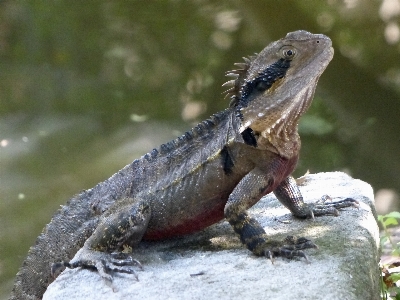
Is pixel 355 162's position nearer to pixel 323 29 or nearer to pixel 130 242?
pixel 323 29

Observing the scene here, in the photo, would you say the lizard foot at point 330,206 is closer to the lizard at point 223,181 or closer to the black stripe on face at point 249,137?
the lizard at point 223,181

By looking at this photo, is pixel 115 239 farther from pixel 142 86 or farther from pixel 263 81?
pixel 142 86

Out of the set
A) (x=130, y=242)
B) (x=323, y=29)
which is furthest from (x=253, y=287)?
(x=323, y=29)

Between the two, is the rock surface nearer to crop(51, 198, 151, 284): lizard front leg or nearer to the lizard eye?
crop(51, 198, 151, 284): lizard front leg

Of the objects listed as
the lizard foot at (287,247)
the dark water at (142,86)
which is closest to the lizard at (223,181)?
the lizard foot at (287,247)

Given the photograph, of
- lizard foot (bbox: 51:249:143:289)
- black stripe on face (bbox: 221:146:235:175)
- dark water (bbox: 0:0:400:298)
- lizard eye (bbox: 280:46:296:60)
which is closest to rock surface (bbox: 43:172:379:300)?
lizard foot (bbox: 51:249:143:289)

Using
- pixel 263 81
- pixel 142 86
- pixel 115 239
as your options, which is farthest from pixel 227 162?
pixel 142 86
